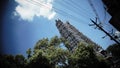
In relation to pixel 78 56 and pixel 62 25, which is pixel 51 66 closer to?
pixel 78 56

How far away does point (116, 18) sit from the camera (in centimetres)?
2400

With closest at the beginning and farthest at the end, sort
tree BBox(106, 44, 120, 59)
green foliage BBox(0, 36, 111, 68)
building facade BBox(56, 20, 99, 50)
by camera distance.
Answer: green foliage BBox(0, 36, 111, 68) < tree BBox(106, 44, 120, 59) < building facade BBox(56, 20, 99, 50)

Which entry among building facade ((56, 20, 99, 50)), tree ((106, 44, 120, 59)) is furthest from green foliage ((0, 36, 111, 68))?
building facade ((56, 20, 99, 50))

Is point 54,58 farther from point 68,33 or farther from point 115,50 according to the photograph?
point 68,33

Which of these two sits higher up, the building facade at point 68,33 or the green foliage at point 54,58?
the building facade at point 68,33

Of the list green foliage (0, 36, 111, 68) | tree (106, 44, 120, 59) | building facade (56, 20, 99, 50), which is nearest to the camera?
green foliage (0, 36, 111, 68)

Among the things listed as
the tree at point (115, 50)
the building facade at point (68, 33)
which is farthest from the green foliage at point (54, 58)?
the building facade at point (68, 33)

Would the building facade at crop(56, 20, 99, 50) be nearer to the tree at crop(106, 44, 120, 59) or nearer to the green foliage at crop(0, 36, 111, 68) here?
the tree at crop(106, 44, 120, 59)

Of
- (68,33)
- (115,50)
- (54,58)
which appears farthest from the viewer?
(68,33)

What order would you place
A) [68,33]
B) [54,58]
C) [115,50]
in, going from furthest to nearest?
1. [68,33]
2. [115,50]
3. [54,58]

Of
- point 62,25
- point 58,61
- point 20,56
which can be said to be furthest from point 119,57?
point 62,25

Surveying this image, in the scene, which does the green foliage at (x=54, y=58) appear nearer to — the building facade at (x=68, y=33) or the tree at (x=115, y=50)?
the tree at (x=115, y=50)

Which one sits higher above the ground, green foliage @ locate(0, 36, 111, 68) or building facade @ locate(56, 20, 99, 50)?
building facade @ locate(56, 20, 99, 50)

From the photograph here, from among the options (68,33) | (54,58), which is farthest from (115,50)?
(68,33)
